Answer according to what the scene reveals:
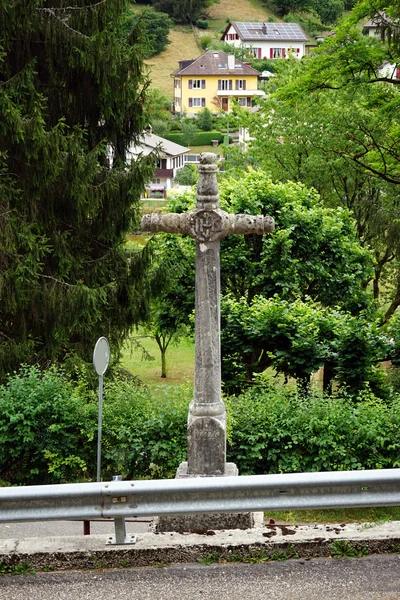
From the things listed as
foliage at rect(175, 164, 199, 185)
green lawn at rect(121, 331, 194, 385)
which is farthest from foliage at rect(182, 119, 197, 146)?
green lawn at rect(121, 331, 194, 385)

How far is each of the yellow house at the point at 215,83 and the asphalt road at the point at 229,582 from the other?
108 m

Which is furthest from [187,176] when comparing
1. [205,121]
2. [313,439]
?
[313,439]

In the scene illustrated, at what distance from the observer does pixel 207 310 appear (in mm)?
7258

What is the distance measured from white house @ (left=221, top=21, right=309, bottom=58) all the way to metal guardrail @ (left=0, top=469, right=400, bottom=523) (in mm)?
132222

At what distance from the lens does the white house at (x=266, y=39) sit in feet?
438

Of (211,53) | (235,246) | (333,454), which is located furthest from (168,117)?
(333,454)

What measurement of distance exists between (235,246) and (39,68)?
6293 millimetres

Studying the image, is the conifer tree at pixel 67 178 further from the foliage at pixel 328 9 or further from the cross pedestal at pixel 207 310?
the foliage at pixel 328 9

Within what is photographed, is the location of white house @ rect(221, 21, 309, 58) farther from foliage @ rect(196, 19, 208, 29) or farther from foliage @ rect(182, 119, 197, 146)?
foliage @ rect(182, 119, 197, 146)

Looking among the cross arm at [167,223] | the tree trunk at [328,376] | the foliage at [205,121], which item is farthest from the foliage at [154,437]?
the foliage at [205,121]

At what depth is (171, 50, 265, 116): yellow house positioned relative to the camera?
4350 inches

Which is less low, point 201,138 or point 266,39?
point 266,39

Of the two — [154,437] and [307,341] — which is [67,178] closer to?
[307,341]

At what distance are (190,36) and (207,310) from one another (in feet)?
490
